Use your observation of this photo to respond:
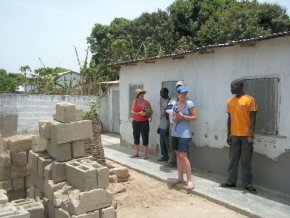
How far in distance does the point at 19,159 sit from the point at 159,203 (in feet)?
9.98

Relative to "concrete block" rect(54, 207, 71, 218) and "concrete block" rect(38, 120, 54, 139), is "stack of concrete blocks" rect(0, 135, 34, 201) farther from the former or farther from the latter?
"concrete block" rect(54, 207, 71, 218)

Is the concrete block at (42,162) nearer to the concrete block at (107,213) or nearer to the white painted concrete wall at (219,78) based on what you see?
the concrete block at (107,213)

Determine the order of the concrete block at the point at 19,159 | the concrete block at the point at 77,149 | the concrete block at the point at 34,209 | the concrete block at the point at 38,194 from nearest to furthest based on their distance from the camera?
the concrete block at the point at 34,209 → the concrete block at the point at 77,149 → the concrete block at the point at 38,194 → the concrete block at the point at 19,159

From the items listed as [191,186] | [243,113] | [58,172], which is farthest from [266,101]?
[58,172]

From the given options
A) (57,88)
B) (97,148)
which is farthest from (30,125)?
(97,148)

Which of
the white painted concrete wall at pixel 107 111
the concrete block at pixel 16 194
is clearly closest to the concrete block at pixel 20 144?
the concrete block at pixel 16 194

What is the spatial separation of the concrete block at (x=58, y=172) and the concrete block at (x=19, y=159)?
1903mm

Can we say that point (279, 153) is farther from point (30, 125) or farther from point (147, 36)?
point (147, 36)

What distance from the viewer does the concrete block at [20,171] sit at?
23.4 ft

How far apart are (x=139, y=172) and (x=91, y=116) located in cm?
176

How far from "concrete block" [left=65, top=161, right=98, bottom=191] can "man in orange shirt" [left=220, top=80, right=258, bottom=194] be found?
9.33 feet

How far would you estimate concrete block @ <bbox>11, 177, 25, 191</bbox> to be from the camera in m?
7.21

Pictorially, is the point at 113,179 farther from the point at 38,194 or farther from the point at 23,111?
the point at 23,111

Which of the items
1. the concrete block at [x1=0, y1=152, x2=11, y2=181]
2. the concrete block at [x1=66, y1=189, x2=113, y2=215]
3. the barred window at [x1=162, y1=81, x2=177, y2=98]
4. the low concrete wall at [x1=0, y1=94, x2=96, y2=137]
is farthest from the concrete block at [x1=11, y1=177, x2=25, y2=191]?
the low concrete wall at [x1=0, y1=94, x2=96, y2=137]
